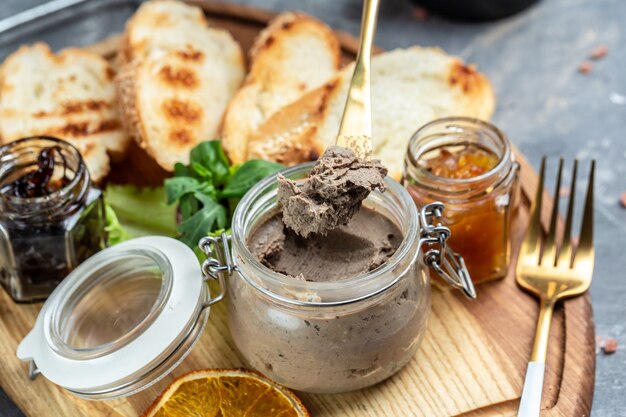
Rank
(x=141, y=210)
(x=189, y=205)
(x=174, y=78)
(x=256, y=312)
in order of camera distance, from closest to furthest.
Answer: (x=256, y=312) < (x=189, y=205) < (x=141, y=210) < (x=174, y=78)

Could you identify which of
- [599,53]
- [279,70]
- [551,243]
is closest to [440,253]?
[551,243]

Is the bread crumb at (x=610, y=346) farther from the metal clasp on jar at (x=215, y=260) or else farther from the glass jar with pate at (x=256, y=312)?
the metal clasp on jar at (x=215, y=260)

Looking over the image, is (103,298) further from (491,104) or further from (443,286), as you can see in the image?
(491,104)

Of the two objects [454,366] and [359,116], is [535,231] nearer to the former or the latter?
[454,366]

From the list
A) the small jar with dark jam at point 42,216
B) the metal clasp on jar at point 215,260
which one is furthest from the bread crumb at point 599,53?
the small jar with dark jam at point 42,216

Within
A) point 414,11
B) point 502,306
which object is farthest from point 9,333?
point 414,11

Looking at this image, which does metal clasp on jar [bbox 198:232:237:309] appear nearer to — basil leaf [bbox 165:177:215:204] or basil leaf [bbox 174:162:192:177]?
basil leaf [bbox 165:177:215:204]
